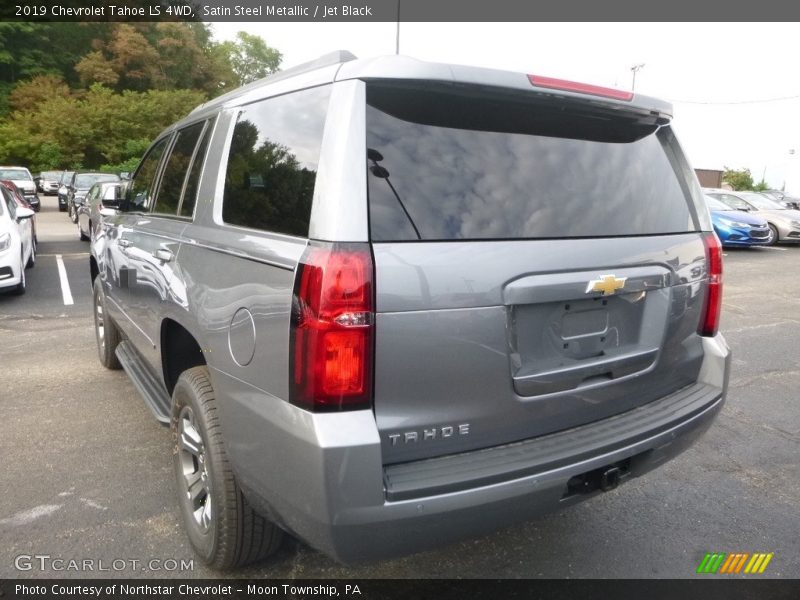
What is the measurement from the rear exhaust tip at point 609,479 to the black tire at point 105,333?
3.89 metres

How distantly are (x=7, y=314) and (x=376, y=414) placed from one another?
7.10m

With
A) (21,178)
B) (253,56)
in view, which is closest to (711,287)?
(21,178)

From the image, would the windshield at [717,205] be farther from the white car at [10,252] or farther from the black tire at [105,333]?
the white car at [10,252]

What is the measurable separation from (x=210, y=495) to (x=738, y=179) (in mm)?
58825

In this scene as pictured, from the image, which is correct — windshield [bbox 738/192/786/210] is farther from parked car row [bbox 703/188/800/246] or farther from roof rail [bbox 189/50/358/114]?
roof rail [bbox 189/50/358/114]

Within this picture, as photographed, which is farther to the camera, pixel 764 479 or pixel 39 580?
pixel 764 479

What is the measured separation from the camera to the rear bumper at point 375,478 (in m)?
1.77

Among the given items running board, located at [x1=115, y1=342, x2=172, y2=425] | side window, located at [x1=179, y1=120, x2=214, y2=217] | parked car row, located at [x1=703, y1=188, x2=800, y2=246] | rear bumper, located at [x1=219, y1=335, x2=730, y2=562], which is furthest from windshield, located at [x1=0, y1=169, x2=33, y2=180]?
rear bumper, located at [x1=219, y1=335, x2=730, y2=562]

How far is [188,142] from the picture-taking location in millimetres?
3230

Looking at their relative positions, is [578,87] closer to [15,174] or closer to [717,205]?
[717,205]

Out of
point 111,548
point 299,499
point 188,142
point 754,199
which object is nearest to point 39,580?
point 111,548

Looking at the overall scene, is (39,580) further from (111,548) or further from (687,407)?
(687,407)

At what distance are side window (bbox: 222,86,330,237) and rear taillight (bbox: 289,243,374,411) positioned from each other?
0.20 m

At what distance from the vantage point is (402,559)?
268 centimetres
